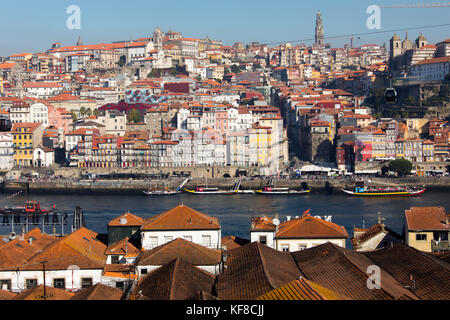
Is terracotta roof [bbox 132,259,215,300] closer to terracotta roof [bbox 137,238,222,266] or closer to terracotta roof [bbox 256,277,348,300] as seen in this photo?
terracotta roof [bbox 137,238,222,266]

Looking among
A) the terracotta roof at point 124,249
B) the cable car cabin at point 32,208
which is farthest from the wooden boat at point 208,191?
the terracotta roof at point 124,249

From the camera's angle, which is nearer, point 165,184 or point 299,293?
point 299,293

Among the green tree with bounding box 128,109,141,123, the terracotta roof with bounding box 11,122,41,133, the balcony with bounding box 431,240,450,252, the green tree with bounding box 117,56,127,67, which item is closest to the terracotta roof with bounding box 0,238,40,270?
the balcony with bounding box 431,240,450,252

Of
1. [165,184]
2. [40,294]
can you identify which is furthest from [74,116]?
[40,294]

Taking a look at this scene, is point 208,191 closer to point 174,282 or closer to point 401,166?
point 401,166

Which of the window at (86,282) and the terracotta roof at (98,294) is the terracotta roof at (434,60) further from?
the terracotta roof at (98,294)
